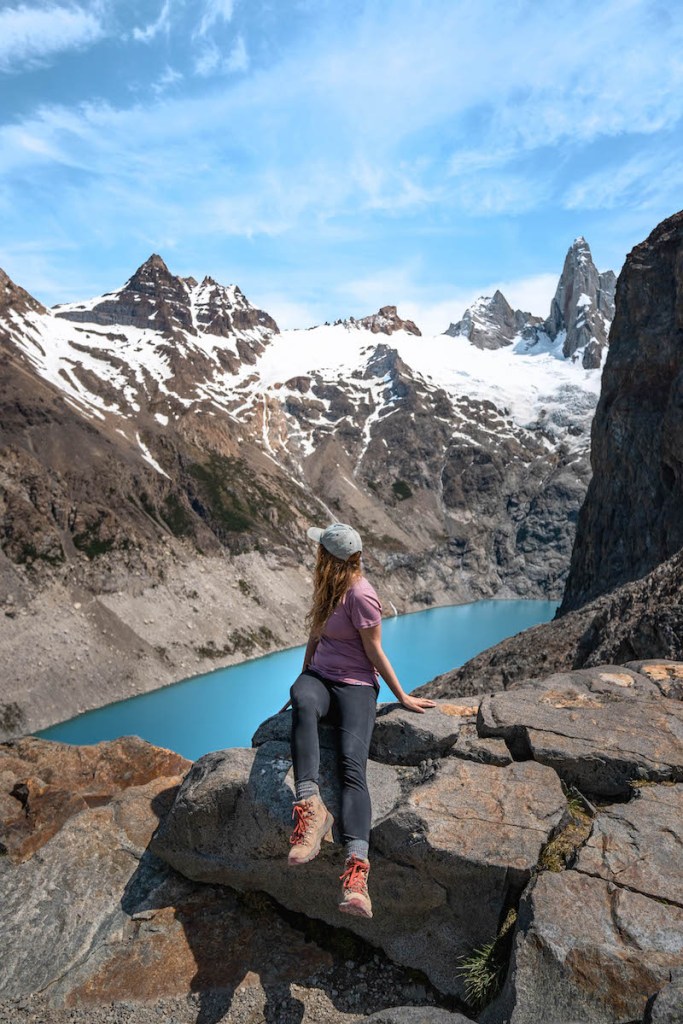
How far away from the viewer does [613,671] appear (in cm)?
1197

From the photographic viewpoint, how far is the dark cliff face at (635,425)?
69.6 metres

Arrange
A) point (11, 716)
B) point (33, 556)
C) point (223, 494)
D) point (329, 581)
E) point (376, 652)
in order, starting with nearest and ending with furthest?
point (376, 652), point (329, 581), point (11, 716), point (33, 556), point (223, 494)

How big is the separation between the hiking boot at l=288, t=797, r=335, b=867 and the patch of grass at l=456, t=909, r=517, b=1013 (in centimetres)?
181

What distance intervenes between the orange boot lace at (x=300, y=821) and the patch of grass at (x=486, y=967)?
6.49 ft

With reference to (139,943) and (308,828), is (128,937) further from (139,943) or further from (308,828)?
(308,828)

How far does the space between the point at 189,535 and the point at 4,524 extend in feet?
118

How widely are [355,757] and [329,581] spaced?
225cm

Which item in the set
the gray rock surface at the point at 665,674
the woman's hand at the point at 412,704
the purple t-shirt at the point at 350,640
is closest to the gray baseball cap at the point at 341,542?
the purple t-shirt at the point at 350,640

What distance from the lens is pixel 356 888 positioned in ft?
21.4

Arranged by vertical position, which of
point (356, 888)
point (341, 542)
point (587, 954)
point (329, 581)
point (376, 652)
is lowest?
point (356, 888)

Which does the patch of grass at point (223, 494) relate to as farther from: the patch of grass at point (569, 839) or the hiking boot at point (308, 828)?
the patch of grass at point (569, 839)

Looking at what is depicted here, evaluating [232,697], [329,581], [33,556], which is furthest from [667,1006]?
[33,556]

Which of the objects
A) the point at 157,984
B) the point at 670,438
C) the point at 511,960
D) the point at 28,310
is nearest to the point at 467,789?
the point at 511,960

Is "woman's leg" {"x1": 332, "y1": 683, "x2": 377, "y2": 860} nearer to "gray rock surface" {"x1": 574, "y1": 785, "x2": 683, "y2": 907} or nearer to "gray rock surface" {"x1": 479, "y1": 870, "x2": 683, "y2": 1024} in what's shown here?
"gray rock surface" {"x1": 479, "y1": 870, "x2": 683, "y2": 1024}
